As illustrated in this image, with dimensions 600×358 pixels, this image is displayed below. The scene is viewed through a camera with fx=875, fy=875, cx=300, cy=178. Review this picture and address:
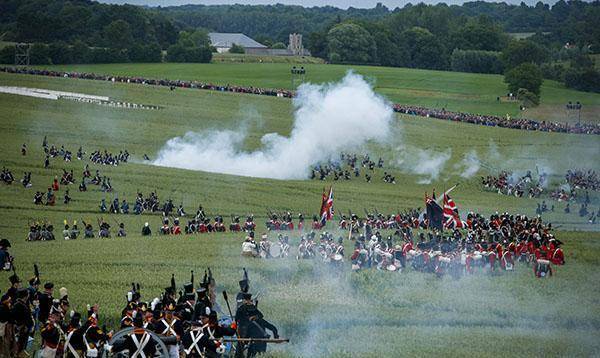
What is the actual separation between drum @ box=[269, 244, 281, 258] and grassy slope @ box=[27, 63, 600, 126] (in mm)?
72484

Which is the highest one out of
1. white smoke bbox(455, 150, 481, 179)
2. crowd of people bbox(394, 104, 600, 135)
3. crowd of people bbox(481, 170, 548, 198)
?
crowd of people bbox(394, 104, 600, 135)

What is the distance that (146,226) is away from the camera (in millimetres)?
44375

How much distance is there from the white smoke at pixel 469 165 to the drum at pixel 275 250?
3623cm

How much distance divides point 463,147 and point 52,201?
142 feet

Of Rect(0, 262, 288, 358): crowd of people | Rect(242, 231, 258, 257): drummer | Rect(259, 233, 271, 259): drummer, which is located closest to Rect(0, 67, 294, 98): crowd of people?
Rect(259, 233, 271, 259): drummer

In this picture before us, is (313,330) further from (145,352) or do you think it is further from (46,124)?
(46,124)

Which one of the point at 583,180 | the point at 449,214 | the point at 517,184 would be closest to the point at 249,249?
the point at 449,214

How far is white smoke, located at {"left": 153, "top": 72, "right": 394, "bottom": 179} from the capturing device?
6919 cm

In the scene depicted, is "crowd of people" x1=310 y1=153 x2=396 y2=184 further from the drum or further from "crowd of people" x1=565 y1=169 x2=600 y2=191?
the drum

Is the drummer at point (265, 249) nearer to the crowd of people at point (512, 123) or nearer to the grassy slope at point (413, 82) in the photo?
the crowd of people at point (512, 123)

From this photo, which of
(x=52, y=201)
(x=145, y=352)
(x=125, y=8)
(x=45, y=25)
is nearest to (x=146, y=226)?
(x=52, y=201)

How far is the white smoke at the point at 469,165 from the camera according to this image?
72731 mm

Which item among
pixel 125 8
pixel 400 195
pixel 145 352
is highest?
pixel 125 8

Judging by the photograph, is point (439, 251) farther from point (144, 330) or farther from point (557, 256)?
point (144, 330)
